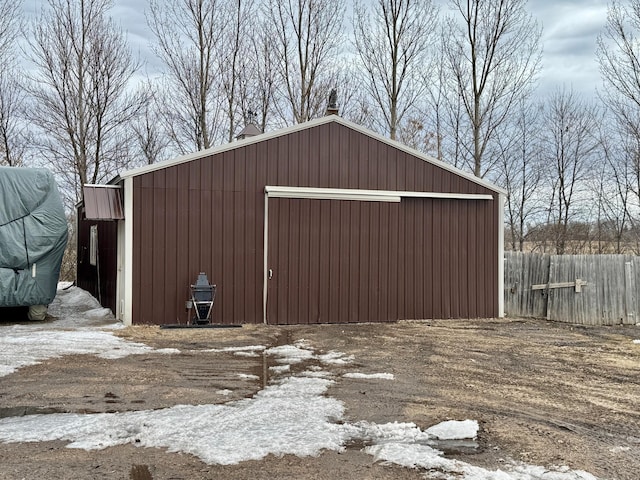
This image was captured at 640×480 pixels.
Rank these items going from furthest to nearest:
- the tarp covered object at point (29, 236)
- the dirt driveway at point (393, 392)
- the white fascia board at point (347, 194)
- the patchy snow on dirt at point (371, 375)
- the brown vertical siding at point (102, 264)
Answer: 1. the brown vertical siding at point (102, 264)
2. the white fascia board at point (347, 194)
3. the tarp covered object at point (29, 236)
4. the patchy snow on dirt at point (371, 375)
5. the dirt driveway at point (393, 392)

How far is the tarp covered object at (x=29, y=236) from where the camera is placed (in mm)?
10062

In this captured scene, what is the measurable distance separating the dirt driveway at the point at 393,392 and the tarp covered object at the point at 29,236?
2256mm

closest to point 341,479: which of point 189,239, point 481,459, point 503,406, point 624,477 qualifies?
point 481,459

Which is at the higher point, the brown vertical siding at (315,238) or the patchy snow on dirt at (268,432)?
the brown vertical siding at (315,238)

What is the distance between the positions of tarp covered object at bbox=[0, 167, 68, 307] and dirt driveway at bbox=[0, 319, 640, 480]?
2.26 metres

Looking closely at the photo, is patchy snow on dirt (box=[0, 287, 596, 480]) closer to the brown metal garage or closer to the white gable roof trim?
the brown metal garage

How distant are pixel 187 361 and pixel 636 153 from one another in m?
17.3

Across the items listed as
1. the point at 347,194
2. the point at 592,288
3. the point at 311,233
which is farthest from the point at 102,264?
the point at 592,288

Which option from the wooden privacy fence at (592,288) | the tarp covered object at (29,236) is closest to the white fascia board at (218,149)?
the tarp covered object at (29,236)

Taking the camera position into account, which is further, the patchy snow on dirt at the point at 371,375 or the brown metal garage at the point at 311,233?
the brown metal garage at the point at 311,233

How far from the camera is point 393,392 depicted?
579 cm

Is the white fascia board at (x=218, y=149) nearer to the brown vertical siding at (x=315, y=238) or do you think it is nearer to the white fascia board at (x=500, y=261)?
the brown vertical siding at (x=315, y=238)

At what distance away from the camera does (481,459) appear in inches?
157

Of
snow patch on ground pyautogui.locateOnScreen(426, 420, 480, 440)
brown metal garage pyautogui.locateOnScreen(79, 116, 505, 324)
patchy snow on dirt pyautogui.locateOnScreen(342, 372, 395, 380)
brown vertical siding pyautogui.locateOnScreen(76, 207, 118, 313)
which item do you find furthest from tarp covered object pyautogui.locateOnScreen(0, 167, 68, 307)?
snow patch on ground pyautogui.locateOnScreen(426, 420, 480, 440)
